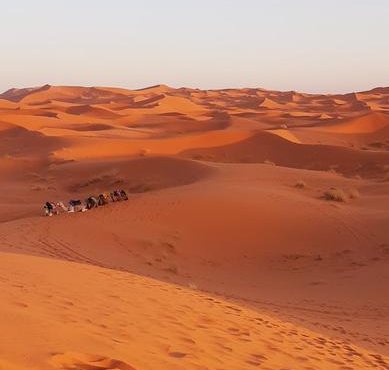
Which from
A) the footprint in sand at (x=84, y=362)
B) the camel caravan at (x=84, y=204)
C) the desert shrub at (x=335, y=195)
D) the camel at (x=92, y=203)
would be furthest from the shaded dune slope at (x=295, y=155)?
the footprint in sand at (x=84, y=362)

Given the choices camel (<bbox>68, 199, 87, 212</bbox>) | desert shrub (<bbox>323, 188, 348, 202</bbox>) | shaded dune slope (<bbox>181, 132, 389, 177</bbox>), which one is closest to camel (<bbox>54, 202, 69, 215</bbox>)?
camel (<bbox>68, 199, 87, 212</bbox>)

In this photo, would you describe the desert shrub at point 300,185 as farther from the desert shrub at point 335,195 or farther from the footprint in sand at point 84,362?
the footprint in sand at point 84,362

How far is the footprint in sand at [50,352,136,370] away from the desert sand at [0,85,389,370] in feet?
0.05

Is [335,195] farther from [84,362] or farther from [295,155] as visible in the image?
[295,155]

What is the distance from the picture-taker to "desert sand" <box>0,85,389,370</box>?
5.07 metres

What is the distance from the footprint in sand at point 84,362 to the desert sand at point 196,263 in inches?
0.6

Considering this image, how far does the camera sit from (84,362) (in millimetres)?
4113

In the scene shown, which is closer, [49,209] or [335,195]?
[49,209]

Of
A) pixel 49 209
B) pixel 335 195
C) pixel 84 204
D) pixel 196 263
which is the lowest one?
pixel 196 263

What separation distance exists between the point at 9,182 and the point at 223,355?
67.7ft

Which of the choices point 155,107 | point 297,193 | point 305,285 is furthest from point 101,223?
point 155,107

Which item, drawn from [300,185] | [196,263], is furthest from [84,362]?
[300,185]

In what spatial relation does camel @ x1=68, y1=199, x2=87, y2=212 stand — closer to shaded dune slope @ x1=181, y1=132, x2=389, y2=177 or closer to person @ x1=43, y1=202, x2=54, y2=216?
person @ x1=43, y1=202, x2=54, y2=216

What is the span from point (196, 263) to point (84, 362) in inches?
327
